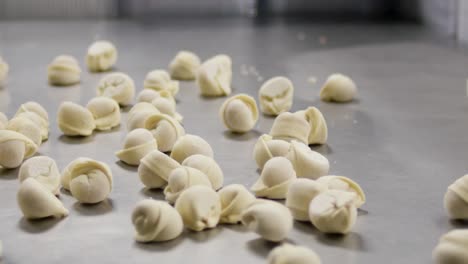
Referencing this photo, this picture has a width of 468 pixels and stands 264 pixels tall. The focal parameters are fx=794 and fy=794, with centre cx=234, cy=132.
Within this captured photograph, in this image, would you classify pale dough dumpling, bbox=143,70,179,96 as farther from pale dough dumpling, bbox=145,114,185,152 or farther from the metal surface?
pale dough dumpling, bbox=145,114,185,152

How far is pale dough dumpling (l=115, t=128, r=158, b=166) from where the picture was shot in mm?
1686

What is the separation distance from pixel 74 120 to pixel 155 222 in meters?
0.68

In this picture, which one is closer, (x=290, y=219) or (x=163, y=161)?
(x=290, y=219)

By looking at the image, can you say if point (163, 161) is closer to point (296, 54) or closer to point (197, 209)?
point (197, 209)

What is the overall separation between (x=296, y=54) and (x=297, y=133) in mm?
1161

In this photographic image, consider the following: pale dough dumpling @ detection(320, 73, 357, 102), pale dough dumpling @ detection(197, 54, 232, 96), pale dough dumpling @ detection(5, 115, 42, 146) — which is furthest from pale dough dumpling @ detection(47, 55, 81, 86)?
pale dough dumpling @ detection(320, 73, 357, 102)

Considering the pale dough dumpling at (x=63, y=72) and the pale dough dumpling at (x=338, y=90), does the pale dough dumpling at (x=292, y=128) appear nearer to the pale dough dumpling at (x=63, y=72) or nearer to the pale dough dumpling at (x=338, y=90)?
the pale dough dumpling at (x=338, y=90)

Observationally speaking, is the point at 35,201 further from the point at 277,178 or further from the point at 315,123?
the point at 315,123

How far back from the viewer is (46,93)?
2365mm

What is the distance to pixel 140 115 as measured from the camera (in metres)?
1.87

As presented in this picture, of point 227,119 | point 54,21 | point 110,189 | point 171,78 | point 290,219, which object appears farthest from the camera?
point 54,21

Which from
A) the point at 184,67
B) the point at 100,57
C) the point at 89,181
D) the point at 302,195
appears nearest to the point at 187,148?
the point at 89,181

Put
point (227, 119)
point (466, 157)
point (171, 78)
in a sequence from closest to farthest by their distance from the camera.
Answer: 1. point (466, 157)
2. point (227, 119)
3. point (171, 78)

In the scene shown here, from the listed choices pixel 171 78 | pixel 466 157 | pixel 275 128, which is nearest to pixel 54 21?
pixel 171 78
